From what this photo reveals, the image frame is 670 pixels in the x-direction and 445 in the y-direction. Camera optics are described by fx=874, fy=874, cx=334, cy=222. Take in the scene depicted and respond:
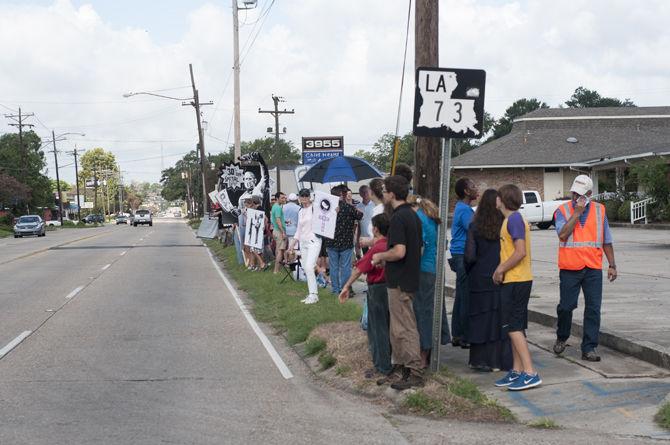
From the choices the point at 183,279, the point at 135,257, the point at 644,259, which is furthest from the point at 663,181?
the point at 135,257

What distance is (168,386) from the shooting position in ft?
27.4

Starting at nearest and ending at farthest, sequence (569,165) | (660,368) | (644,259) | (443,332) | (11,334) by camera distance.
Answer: (660,368)
(443,332)
(11,334)
(644,259)
(569,165)

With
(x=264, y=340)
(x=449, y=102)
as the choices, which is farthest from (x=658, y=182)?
(x=449, y=102)

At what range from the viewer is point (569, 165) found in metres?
46.6

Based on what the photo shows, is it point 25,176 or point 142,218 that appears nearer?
point 25,176

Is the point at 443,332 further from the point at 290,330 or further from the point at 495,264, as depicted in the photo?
the point at 290,330

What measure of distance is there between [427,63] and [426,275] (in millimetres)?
2895

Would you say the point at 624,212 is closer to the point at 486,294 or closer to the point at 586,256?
the point at 586,256

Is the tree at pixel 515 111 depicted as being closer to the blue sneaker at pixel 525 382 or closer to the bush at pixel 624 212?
the bush at pixel 624 212

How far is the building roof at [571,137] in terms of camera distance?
48.3 m

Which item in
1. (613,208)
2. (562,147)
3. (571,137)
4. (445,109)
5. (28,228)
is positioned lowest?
(28,228)

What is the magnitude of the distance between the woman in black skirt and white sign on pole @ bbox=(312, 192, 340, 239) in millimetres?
5412

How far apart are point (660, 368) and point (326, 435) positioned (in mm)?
3573

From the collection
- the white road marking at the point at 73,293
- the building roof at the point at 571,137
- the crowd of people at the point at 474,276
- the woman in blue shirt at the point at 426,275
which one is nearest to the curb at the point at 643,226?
the building roof at the point at 571,137
